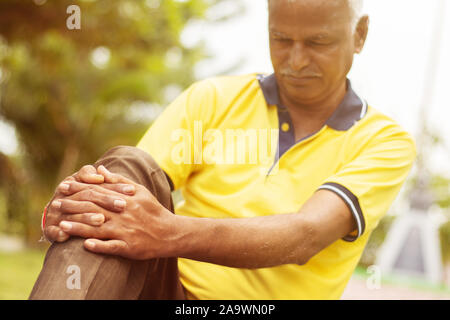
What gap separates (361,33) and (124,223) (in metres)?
1.17

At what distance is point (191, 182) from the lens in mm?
1917

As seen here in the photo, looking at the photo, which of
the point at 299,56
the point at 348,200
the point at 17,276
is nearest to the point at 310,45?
the point at 299,56

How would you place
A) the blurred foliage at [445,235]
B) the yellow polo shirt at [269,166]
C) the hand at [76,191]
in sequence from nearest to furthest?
the hand at [76,191], the yellow polo shirt at [269,166], the blurred foliage at [445,235]

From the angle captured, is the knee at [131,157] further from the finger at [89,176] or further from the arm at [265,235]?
the arm at [265,235]

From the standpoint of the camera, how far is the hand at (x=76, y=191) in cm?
131

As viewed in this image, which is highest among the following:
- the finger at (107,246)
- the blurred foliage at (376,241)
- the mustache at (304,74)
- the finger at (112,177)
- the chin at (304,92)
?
the mustache at (304,74)

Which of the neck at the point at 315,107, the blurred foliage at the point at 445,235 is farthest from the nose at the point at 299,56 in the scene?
the blurred foliage at the point at 445,235

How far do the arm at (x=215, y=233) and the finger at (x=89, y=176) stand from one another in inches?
0.9

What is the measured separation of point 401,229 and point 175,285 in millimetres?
6856

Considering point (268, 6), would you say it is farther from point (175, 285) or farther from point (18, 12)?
point (18, 12)

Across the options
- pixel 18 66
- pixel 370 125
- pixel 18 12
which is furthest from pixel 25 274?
pixel 370 125

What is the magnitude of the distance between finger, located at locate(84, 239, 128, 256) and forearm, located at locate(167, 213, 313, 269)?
0.15m

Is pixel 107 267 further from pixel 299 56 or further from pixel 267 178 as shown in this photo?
pixel 299 56

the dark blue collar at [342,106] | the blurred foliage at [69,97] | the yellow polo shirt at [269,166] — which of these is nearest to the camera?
the yellow polo shirt at [269,166]
